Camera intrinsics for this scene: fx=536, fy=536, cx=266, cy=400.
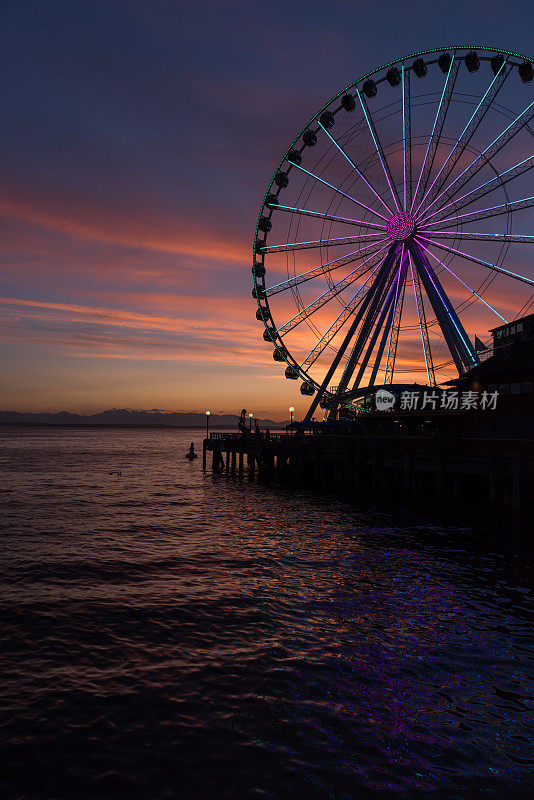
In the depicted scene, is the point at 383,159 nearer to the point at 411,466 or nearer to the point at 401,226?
the point at 401,226

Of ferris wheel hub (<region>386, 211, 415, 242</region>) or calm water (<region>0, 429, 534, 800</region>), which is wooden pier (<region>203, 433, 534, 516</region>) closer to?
calm water (<region>0, 429, 534, 800</region>)

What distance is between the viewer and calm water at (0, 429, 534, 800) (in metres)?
7.61

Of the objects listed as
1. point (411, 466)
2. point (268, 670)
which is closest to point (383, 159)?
point (411, 466)

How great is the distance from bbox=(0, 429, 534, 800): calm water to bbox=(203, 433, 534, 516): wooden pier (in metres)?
5.58

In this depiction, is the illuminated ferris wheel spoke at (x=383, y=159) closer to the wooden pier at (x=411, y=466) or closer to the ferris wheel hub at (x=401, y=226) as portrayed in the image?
the ferris wheel hub at (x=401, y=226)

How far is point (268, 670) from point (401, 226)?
1518 inches

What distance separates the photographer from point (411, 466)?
3384cm

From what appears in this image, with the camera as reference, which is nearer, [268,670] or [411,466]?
[268,670]

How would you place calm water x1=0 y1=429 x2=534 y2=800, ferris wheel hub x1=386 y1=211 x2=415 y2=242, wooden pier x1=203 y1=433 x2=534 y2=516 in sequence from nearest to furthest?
calm water x1=0 y1=429 x2=534 y2=800
wooden pier x1=203 y1=433 x2=534 y2=516
ferris wheel hub x1=386 y1=211 x2=415 y2=242

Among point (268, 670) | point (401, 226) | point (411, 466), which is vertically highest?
point (401, 226)

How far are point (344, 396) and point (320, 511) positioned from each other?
18100 millimetres

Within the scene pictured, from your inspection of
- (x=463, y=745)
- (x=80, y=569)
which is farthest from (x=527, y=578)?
(x=80, y=569)

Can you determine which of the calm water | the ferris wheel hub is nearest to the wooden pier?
→ the calm water

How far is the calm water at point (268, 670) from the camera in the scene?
761 centimetres
